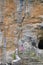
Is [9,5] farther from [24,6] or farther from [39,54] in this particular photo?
[39,54]

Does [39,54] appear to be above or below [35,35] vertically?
below

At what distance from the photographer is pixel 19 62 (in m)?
2.20

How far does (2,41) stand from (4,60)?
20 cm

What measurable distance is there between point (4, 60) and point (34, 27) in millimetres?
458

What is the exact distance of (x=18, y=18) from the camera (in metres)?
2.29

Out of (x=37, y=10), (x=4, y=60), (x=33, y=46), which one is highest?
(x=37, y=10)

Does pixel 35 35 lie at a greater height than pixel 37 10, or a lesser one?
lesser

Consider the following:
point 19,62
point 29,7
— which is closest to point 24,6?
point 29,7

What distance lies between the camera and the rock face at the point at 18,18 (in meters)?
2.26

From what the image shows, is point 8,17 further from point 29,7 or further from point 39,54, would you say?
point 39,54

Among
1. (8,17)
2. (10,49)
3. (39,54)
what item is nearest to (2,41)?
(10,49)

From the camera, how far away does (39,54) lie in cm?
221

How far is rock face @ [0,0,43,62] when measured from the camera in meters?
2.26

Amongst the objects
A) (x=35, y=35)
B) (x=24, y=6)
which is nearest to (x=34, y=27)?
(x=35, y=35)
